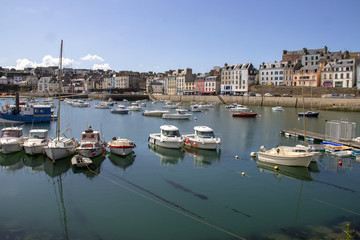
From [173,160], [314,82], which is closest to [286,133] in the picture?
[173,160]

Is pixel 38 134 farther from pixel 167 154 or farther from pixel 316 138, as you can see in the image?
pixel 316 138

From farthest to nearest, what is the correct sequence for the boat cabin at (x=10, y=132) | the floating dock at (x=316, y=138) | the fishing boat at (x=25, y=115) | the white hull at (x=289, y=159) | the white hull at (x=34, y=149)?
the fishing boat at (x=25, y=115) → the floating dock at (x=316, y=138) → the boat cabin at (x=10, y=132) → the white hull at (x=34, y=149) → the white hull at (x=289, y=159)

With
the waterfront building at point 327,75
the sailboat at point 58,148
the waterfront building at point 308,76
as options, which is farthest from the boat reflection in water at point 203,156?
the waterfront building at point 308,76

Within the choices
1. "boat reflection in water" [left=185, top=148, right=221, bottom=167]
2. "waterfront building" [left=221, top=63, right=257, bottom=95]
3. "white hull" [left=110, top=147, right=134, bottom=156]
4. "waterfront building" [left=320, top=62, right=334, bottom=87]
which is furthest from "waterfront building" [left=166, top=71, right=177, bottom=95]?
"white hull" [left=110, top=147, right=134, bottom=156]

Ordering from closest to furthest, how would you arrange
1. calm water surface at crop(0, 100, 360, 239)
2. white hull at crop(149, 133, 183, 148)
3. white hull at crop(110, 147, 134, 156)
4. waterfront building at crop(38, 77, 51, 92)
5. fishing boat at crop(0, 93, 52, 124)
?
1. calm water surface at crop(0, 100, 360, 239)
2. white hull at crop(110, 147, 134, 156)
3. white hull at crop(149, 133, 183, 148)
4. fishing boat at crop(0, 93, 52, 124)
5. waterfront building at crop(38, 77, 51, 92)

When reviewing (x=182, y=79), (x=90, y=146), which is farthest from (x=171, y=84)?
(x=90, y=146)

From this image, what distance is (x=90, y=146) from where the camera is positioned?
23.0 m

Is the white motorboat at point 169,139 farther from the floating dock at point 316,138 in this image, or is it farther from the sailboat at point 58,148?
the floating dock at point 316,138

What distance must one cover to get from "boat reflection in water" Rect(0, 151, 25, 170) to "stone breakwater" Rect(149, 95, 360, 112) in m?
52.5

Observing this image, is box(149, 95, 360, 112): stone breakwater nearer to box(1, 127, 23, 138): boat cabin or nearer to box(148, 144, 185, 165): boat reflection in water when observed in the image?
box(148, 144, 185, 165): boat reflection in water

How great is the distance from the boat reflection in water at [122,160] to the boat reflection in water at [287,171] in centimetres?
907

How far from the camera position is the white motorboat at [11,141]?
24.3 metres

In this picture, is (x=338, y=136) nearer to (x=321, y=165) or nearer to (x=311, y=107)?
(x=321, y=165)

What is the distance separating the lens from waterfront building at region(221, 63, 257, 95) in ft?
332
